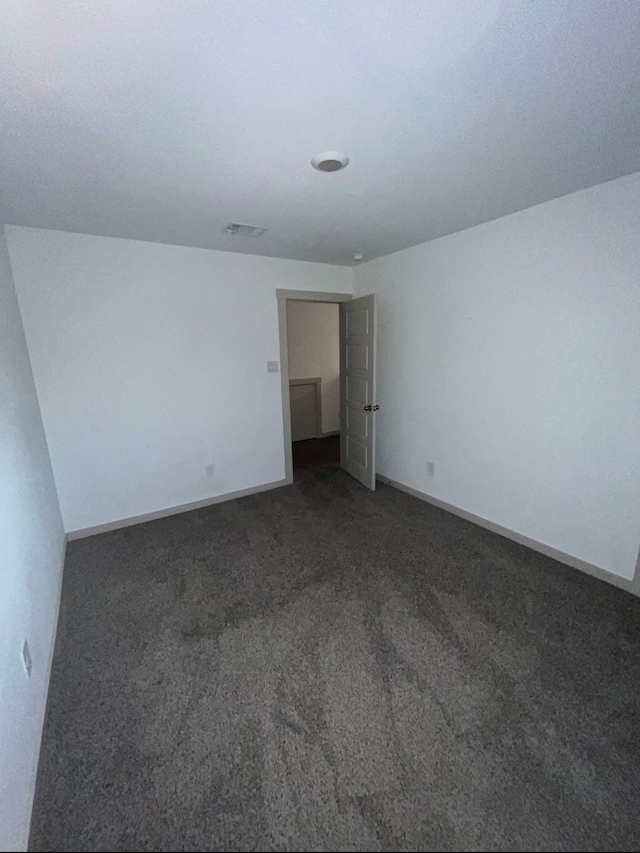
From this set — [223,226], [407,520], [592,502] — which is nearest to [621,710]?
[592,502]

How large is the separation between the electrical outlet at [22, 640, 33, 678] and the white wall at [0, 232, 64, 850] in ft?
0.10

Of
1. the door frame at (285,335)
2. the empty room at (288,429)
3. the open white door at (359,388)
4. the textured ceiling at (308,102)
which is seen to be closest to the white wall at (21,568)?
the empty room at (288,429)

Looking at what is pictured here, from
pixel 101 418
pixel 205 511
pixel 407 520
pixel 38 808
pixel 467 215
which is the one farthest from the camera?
pixel 205 511

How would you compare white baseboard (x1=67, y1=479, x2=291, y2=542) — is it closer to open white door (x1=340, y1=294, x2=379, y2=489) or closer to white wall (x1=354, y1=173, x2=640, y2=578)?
open white door (x1=340, y1=294, x2=379, y2=489)

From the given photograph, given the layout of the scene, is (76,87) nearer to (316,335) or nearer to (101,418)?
(101,418)

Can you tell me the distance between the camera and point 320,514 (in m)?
3.11

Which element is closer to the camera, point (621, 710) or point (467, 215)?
point (621, 710)

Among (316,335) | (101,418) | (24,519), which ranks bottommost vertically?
(24,519)

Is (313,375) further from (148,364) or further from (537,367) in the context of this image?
(537,367)

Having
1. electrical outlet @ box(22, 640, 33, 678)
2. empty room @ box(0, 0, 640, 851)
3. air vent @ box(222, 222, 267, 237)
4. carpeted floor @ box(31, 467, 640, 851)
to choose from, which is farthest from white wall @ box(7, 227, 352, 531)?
electrical outlet @ box(22, 640, 33, 678)

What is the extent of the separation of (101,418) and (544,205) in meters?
3.45

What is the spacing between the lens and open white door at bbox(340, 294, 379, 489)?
3363 millimetres

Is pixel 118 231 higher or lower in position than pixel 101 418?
higher

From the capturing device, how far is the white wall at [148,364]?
2.52 metres
